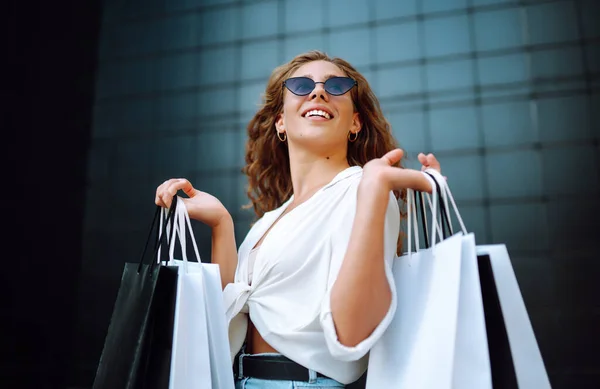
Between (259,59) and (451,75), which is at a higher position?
(259,59)

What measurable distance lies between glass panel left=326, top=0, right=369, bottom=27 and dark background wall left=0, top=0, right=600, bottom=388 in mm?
16

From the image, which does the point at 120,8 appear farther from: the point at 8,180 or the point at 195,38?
the point at 8,180

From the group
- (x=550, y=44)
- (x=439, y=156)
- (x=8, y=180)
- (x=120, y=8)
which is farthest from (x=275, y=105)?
(x=120, y=8)

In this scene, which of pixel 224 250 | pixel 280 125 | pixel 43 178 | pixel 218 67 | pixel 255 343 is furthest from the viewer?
pixel 218 67

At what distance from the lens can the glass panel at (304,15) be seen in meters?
3.85

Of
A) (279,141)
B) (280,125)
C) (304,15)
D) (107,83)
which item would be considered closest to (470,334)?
(280,125)

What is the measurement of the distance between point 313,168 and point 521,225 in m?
2.49

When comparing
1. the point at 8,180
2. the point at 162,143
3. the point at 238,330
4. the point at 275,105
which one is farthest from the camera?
the point at 162,143

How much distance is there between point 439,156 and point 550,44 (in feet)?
3.60

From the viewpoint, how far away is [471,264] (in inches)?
36.1

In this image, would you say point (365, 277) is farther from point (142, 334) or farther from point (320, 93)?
point (320, 93)

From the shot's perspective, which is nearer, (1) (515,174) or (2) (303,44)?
(1) (515,174)

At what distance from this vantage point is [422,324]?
95cm

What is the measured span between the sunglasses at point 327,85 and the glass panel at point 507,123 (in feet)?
7.85
